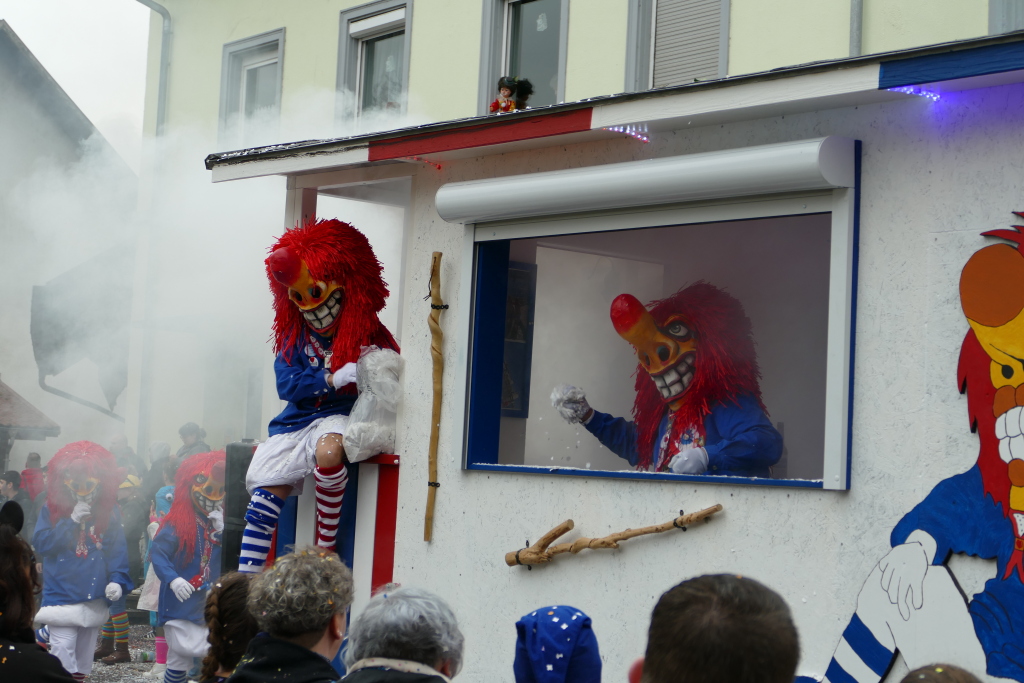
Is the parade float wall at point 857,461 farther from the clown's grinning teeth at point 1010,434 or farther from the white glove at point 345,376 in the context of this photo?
the white glove at point 345,376

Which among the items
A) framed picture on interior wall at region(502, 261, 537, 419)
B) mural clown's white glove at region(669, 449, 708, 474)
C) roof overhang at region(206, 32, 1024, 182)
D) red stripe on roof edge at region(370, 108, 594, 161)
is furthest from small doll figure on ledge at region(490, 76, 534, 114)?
mural clown's white glove at region(669, 449, 708, 474)

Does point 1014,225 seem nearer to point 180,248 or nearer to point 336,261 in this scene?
point 336,261

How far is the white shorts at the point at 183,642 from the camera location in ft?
24.8

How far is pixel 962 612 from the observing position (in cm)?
405

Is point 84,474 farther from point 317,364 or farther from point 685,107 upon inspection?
point 685,107

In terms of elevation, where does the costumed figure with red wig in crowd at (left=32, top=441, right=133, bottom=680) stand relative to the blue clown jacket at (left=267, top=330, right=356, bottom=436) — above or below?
below

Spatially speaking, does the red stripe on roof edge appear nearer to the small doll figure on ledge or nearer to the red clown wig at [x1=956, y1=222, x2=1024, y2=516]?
the red clown wig at [x1=956, y1=222, x2=1024, y2=516]

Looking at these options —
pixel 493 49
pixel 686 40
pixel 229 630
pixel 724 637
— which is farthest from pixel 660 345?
pixel 493 49

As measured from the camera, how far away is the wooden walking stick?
578 cm

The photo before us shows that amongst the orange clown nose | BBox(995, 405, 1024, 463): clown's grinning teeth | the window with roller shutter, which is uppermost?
the window with roller shutter

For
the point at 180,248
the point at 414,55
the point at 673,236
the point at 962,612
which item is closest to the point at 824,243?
the point at 673,236

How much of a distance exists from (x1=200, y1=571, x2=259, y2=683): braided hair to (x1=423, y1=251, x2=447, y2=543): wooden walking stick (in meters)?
2.15

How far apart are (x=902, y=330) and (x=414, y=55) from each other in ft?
28.5

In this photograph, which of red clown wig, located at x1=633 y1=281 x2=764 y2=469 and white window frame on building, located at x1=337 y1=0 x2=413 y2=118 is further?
white window frame on building, located at x1=337 y1=0 x2=413 y2=118
